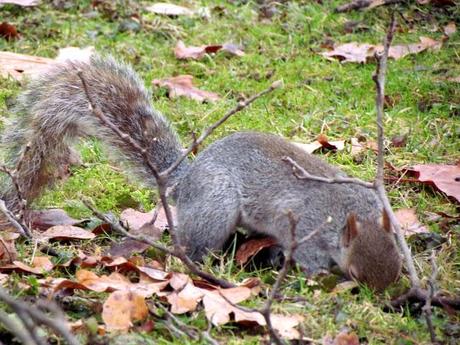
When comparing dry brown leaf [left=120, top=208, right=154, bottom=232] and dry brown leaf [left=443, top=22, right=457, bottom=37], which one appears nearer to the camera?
dry brown leaf [left=120, top=208, right=154, bottom=232]

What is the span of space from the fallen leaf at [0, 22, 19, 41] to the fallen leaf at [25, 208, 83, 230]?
2.28m

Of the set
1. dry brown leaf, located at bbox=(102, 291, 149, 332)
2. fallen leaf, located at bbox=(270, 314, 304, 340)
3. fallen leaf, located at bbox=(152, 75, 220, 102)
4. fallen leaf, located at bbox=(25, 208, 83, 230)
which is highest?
dry brown leaf, located at bbox=(102, 291, 149, 332)

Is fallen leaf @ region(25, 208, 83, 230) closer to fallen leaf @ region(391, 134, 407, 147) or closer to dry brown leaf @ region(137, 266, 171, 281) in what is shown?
dry brown leaf @ region(137, 266, 171, 281)

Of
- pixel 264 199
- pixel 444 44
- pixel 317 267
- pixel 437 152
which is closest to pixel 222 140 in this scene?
pixel 264 199

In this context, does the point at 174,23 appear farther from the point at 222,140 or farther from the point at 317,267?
the point at 317,267

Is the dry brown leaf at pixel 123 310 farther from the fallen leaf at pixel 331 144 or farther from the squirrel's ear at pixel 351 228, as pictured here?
the fallen leaf at pixel 331 144

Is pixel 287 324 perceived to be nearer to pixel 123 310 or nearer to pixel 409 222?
pixel 123 310

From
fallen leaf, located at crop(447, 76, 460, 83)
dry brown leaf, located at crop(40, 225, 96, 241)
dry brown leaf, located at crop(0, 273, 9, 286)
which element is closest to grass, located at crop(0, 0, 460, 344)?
fallen leaf, located at crop(447, 76, 460, 83)

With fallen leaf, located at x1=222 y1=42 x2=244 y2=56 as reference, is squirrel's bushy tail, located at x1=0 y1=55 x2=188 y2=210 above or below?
above

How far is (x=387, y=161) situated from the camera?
13.4 feet

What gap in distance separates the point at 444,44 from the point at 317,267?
9.09 feet

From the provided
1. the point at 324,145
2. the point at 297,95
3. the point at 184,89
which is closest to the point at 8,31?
the point at 184,89

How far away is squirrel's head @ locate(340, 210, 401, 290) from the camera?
286cm

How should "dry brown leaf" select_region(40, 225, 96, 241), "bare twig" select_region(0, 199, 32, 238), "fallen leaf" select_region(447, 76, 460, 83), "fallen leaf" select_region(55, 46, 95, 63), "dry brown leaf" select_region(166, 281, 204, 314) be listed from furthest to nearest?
"fallen leaf" select_region(55, 46, 95, 63) → "fallen leaf" select_region(447, 76, 460, 83) → "dry brown leaf" select_region(40, 225, 96, 241) → "bare twig" select_region(0, 199, 32, 238) → "dry brown leaf" select_region(166, 281, 204, 314)
